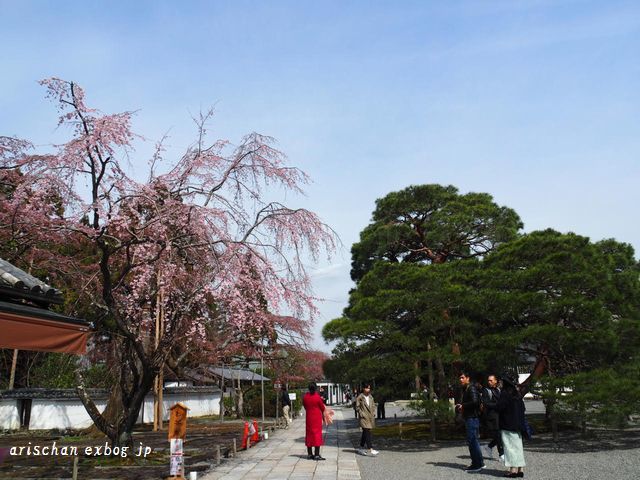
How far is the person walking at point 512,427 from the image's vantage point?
8.38 meters

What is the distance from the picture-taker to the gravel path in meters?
8.93

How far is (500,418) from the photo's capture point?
8594 millimetres

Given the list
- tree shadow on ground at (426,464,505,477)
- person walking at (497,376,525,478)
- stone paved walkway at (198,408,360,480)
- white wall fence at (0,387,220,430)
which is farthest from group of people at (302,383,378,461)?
white wall fence at (0,387,220,430)

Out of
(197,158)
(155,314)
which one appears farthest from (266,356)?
(197,158)

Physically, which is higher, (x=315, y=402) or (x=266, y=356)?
(x=266, y=356)

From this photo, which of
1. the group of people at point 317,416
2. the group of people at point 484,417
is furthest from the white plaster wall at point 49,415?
the group of people at point 484,417

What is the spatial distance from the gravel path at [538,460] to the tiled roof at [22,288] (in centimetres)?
609

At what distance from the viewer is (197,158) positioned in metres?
10.7

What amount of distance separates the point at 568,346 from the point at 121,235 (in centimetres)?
1015

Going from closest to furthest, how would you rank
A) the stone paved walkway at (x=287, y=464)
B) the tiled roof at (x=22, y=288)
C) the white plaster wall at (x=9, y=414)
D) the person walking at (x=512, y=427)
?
the tiled roof at (x=22, y=288) → the person walking at (x=512, y=427) → the stone paved walkway at (x=287, y=464) → the white plaster wall at (x=9, y=414)

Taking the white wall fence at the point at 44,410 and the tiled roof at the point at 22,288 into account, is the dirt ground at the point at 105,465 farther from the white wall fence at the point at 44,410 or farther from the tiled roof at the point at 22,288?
the white wall fence at the point at 44,410

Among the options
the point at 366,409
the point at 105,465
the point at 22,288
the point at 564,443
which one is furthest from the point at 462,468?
the point at 22,288

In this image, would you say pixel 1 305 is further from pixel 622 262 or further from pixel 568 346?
pixel 622 262

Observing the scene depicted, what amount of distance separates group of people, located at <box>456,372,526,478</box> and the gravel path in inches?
13.8
